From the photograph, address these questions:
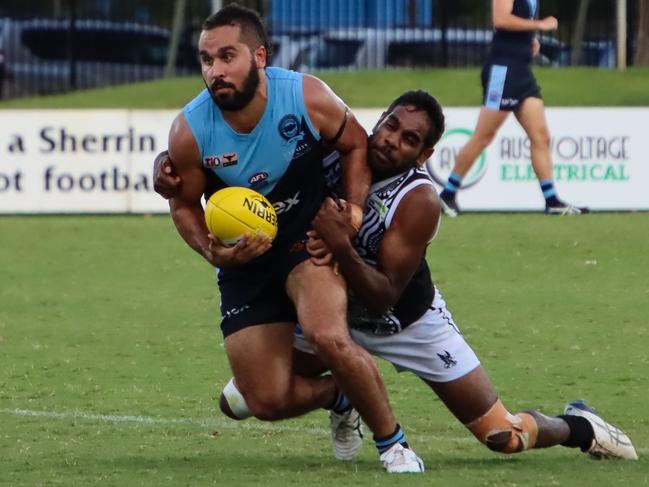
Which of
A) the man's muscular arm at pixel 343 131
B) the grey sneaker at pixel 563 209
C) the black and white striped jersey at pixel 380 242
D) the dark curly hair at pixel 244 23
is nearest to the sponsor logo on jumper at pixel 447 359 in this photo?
the black and white striped jersey at pixel 380 242

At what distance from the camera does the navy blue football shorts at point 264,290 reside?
23.3ft

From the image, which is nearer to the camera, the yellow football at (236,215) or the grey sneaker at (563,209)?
the yellow football at (236,215)

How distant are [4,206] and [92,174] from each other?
38.4 inches

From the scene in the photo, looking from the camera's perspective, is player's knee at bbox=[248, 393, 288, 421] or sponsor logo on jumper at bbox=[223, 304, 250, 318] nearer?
player's knee at bbox=[248, 393, 288, 421]

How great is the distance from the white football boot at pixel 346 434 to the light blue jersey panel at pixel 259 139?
3.35 feet

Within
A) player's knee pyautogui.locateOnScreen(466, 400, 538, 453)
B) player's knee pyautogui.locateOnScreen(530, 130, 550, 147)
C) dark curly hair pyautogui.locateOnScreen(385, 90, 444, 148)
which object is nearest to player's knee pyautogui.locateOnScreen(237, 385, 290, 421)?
player's knee pyautogui.locateOnScreen(466, 400, 538, 453)

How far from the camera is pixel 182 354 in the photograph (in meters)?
9.88

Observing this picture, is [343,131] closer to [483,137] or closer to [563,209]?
[483,137]

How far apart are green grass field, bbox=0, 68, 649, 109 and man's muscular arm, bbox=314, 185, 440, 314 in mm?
13534

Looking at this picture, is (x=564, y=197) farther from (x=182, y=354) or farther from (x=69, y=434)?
(x=69, y=434)

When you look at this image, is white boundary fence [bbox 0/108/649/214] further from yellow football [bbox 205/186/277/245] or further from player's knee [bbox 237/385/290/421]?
yellow football [bbox 205/186/277/245]

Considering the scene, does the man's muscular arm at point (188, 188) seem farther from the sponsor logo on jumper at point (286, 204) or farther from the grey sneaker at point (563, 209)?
the grey sneaker at point (563, 209)

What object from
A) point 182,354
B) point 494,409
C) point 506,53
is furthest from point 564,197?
point 494,409

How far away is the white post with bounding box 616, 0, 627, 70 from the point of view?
20.8 metres
